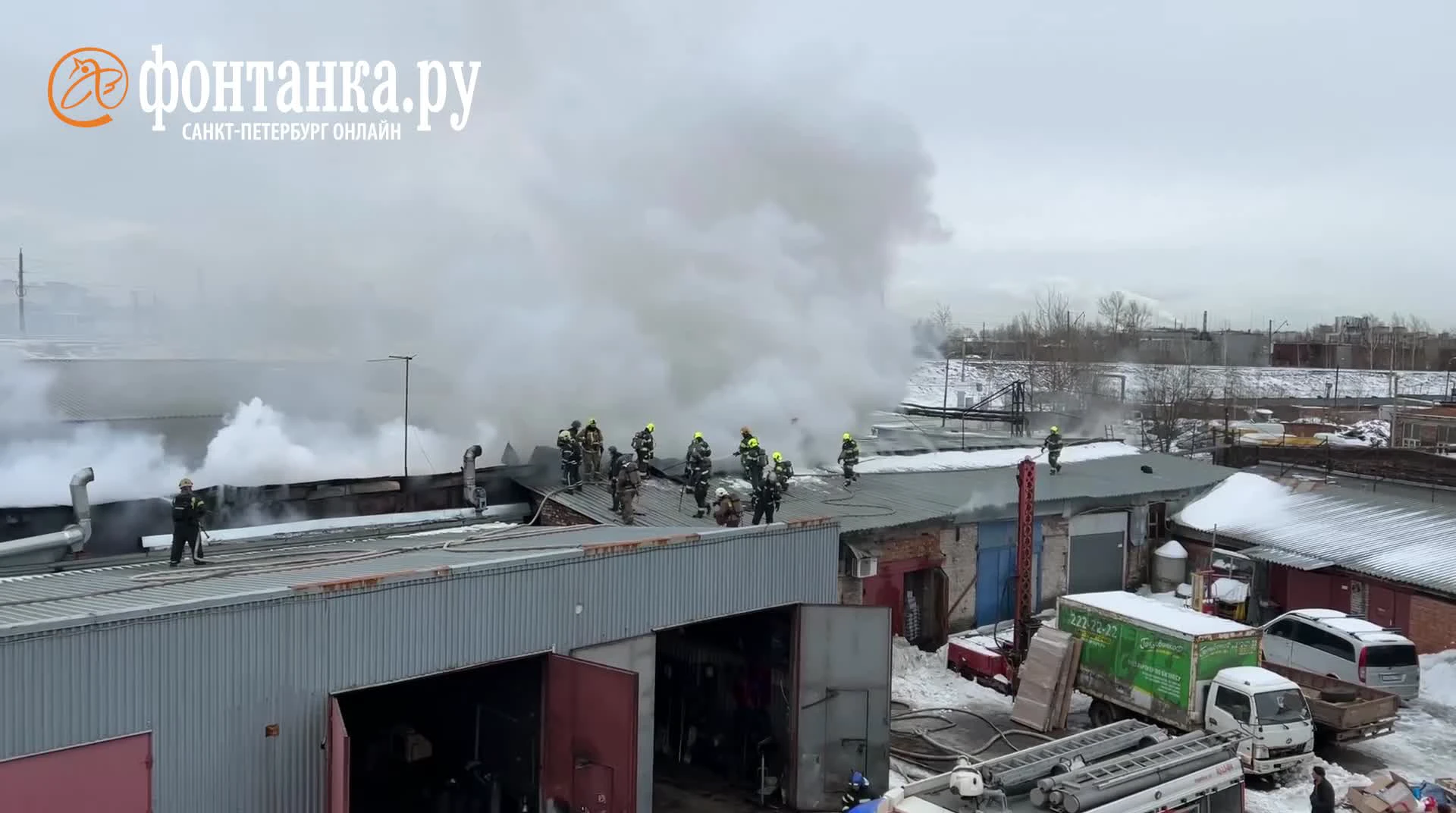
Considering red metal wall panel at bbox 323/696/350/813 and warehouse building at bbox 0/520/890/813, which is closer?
warehouse building at bbox 0/520/890/813

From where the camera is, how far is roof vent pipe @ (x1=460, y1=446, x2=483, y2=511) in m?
14.5

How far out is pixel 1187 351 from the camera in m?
72.6

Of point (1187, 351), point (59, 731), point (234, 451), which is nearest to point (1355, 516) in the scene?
point (234, 451)

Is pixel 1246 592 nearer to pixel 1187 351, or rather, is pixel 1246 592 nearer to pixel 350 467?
pixel 350 467

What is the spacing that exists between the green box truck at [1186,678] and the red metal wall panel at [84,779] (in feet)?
31.0

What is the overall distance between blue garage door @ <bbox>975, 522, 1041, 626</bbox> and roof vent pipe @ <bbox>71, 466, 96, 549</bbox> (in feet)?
40.6

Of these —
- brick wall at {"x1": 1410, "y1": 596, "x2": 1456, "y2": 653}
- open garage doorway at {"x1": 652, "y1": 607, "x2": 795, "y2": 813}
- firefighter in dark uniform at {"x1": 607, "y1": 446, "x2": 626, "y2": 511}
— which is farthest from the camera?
brick wall at {"x1": 1410, "y1": 596, "x2": 1456, "y2": 653}

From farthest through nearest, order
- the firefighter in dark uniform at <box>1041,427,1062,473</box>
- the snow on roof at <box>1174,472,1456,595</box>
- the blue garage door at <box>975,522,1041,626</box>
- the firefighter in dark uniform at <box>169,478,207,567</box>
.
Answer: the firefighter in dark uniform at <box>1041,427,1062,473</box> < the blue garage door at <box>975,522,1041,626</box> < the snow on roof at <box>1174,472,1456,595</box> < the firefighter in dark uniform at <box>169,478,207,567</box>

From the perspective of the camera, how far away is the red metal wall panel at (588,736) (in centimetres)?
859

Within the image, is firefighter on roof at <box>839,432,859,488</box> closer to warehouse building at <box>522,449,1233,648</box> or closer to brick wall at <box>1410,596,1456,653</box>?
warehouse building at <box>522,449,1233,648</box>

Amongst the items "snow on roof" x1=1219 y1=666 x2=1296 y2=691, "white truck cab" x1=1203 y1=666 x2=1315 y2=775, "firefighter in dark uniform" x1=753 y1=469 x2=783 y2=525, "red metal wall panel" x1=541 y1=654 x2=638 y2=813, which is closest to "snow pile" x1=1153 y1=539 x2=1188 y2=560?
"snow on roof" x1=1219 y1=666 x2=1296 y2=691

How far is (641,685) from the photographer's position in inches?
386

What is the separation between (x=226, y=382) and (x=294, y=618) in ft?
66.0

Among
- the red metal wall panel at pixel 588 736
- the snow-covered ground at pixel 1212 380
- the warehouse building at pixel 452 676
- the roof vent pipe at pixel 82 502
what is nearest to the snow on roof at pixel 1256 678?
the warehouse building at pixel 452 676
